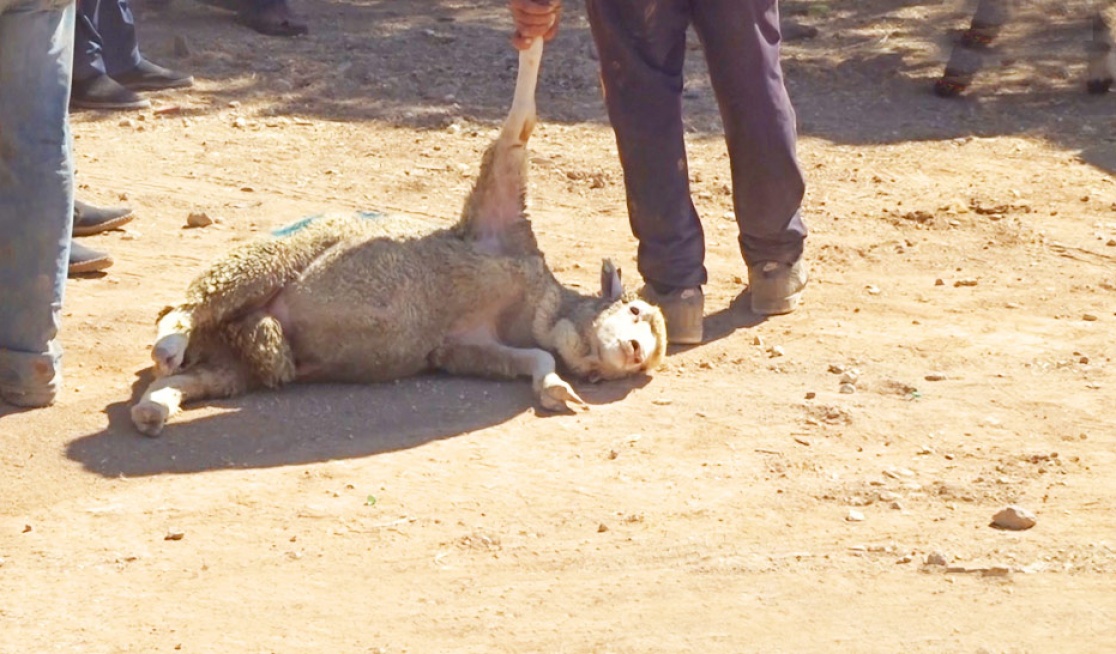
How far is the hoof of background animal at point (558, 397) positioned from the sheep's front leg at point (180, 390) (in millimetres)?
939

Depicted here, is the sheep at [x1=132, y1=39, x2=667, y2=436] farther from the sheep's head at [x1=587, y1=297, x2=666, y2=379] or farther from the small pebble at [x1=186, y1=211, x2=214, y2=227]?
the small pebble at [x1=186, y1=211, x2=214, y2=227]

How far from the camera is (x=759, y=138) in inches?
223

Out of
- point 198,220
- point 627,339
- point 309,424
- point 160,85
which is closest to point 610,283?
point 627,339

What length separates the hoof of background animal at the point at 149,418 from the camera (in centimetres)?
486

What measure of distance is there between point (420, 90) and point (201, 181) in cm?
198

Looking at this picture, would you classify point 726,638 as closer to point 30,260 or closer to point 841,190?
point 30,260

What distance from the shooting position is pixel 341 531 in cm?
420

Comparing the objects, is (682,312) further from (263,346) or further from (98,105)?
(98,105)

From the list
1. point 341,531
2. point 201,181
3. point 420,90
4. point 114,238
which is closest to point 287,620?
point 341,531

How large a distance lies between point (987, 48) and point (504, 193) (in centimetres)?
540

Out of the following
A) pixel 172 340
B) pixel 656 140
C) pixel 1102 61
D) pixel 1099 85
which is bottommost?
pixel 172 340

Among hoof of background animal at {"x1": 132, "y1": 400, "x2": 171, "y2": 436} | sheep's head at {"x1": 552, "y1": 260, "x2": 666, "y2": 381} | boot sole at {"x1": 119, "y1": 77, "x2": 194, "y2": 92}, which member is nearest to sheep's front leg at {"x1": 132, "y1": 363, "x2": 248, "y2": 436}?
hoof of background animal at {"x1": 132, "y1": 400, "x2": 171, "y2": 436}

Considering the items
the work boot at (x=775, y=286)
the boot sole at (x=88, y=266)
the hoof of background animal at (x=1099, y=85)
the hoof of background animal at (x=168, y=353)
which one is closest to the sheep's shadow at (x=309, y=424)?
the hoof of background animal at (x=168, y=353)

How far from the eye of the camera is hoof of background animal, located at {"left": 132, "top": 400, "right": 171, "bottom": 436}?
486 centimetres
